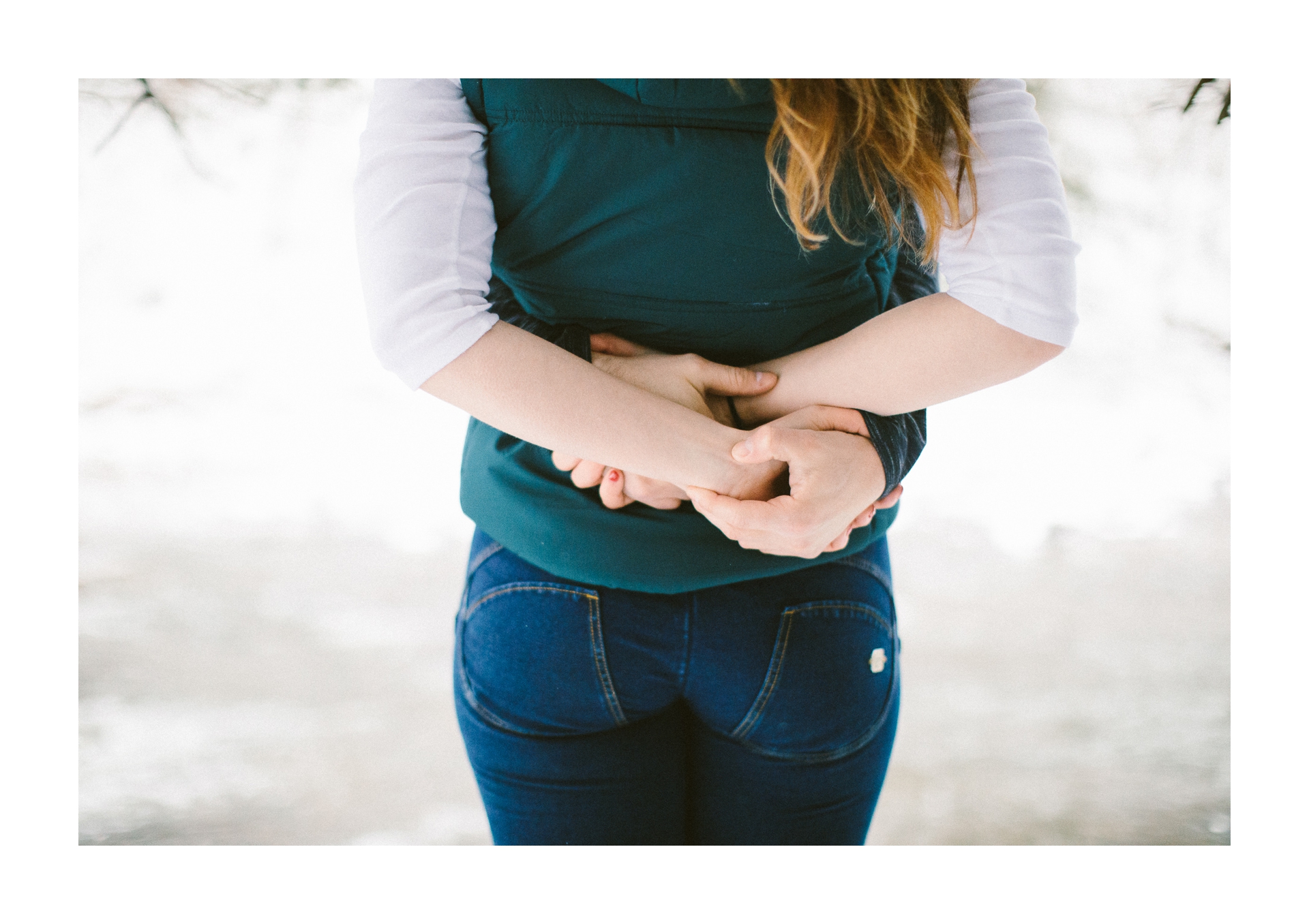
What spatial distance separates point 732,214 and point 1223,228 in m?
0.62

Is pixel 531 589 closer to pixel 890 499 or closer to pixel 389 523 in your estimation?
pixel 890 499

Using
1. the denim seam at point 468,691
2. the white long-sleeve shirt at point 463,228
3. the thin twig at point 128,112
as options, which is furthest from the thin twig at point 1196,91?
the thin twig at point 128,112

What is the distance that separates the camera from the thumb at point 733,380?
70 cm

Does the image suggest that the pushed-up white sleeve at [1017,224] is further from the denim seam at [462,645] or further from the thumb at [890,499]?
the denim seam at [462,645]

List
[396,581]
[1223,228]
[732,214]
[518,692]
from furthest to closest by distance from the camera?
1. [396,581]
2. [1223,228]
3. [518,692]
4. [732,214]

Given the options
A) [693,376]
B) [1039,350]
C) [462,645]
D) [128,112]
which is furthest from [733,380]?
[128,112]

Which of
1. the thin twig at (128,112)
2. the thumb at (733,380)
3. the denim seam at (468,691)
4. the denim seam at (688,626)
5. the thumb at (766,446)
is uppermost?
the thin twig at (128,112)

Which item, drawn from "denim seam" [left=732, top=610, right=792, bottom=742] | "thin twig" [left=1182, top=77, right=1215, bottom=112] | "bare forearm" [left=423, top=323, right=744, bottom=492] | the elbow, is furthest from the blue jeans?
"thin twig" [left=1182, top=77, right=1215, bottom=112]

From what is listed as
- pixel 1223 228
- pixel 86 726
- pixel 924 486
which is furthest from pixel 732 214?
pixel 86 726

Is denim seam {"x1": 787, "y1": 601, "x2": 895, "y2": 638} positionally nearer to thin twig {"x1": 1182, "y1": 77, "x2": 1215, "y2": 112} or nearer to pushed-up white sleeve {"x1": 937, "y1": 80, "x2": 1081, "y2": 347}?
pushed-up white sleeve {"x1": 937, "y1": 80, "x2": 1081, "y2": 347}

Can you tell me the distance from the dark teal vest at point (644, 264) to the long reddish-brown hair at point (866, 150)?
0.03 m

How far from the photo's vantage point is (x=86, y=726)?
0.92 metres
